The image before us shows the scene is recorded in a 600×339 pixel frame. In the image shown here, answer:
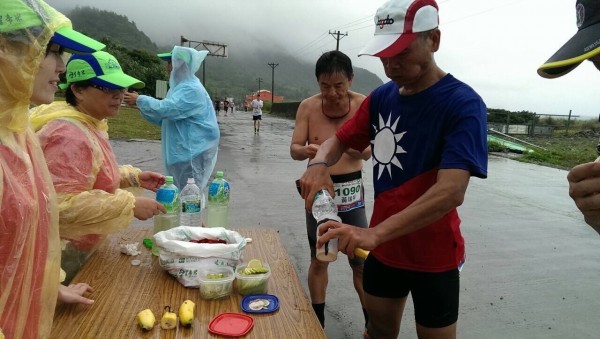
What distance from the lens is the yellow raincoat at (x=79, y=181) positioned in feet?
5.74

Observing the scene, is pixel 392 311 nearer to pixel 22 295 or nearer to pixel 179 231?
pixel 179 231

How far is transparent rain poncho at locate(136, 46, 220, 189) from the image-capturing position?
157 inches

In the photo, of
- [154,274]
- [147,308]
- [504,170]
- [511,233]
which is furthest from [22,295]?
[504,170]

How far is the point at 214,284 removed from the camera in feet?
5.63

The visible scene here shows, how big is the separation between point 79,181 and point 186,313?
0.78 meters

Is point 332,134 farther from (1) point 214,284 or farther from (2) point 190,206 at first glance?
(1) point 214,284

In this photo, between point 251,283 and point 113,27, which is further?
point 113,27

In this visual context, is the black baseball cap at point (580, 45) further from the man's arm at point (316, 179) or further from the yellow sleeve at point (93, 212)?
the yellow sleeve at point (93, 212)

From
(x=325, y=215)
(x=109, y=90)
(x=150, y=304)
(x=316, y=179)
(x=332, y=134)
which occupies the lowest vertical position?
(x=150, y=304)

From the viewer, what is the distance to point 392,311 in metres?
2.08

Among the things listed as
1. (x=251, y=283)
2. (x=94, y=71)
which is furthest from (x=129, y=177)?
(x=251, y=283)

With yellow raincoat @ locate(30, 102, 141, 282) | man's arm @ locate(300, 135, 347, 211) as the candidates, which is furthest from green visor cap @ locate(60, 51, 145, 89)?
man's arm @ locate(300, 135, 347, 211)

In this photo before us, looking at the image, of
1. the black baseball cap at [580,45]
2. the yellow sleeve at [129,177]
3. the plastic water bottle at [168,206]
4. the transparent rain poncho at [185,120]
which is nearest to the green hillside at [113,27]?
the transparent rain poncho at [185,120]

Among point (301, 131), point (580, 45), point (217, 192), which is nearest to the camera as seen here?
point (580, 45)
